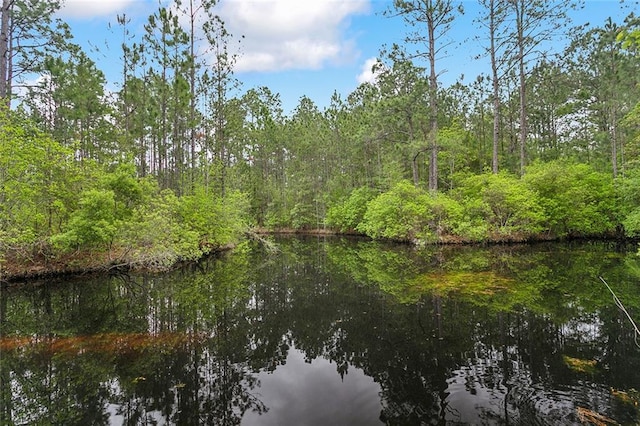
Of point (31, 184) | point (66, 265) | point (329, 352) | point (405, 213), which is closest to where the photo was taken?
point (329, 352)

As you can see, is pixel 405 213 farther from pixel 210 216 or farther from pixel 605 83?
pixel 605 83

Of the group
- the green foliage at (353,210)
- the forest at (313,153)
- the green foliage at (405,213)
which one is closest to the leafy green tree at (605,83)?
the forest at (313,153)

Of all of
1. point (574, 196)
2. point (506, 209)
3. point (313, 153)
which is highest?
point (313, 153)

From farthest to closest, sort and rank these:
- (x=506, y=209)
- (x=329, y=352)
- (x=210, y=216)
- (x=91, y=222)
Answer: (x=506, y=209) → (x=210, y=216) → (x=91, y=222) → (x=329, y=352)

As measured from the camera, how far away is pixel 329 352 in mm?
6164

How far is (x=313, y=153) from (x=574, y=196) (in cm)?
2658

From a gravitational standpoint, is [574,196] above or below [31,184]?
below

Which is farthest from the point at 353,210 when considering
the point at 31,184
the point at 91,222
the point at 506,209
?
the point at 31,184

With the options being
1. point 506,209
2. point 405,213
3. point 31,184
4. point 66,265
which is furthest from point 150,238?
point 506,209

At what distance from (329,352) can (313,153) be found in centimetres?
3590

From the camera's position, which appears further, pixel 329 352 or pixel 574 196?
pixel 574 196

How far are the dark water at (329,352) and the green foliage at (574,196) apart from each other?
10.1 meters

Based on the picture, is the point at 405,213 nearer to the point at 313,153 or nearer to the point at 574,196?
the point at 574,196

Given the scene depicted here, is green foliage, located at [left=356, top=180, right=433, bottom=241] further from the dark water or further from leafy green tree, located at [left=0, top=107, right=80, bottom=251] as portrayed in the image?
leafy green tree, located at [left=0, top=107, right=80, bottom=251]
